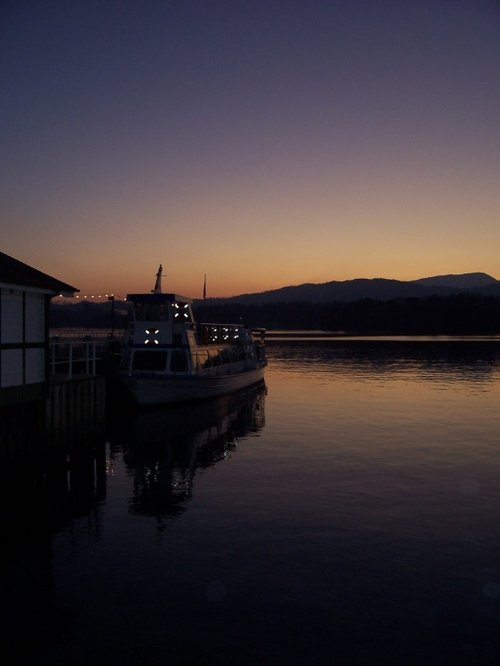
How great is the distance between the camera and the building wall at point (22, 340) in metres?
18.8

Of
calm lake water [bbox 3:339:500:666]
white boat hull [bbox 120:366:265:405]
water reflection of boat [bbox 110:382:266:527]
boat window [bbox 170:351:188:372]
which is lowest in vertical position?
water reflection of boat [bbox 110:382:266:527]

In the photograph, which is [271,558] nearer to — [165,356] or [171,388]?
[171,388]

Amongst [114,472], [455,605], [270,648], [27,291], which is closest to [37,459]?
[114,472]

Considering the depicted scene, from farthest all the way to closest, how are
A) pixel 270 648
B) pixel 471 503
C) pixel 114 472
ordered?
pixel 114 472
pixel 471 503
pixel 270 648

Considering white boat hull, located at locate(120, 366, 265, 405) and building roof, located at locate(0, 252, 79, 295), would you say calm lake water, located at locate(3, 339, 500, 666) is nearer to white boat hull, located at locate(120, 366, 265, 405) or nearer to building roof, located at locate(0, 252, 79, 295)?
building roof, located at locate(0, 252, 79, 295)

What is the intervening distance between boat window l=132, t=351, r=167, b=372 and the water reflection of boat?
10.2 ft

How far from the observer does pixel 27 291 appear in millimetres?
19734

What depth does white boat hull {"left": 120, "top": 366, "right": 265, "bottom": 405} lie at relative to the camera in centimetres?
3888

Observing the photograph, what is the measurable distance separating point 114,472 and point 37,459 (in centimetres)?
348

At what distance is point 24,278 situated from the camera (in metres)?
19.2

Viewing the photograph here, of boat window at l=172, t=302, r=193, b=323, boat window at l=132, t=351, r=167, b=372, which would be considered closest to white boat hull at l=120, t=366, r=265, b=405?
boat window at l=132, t=351, r=167, b=372

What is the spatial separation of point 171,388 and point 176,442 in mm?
10489

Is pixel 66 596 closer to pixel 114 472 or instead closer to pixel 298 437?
pixel 114 472

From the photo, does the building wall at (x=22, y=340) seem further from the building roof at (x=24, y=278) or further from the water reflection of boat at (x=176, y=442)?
the water reflection of boat at (x=176, y=442)
